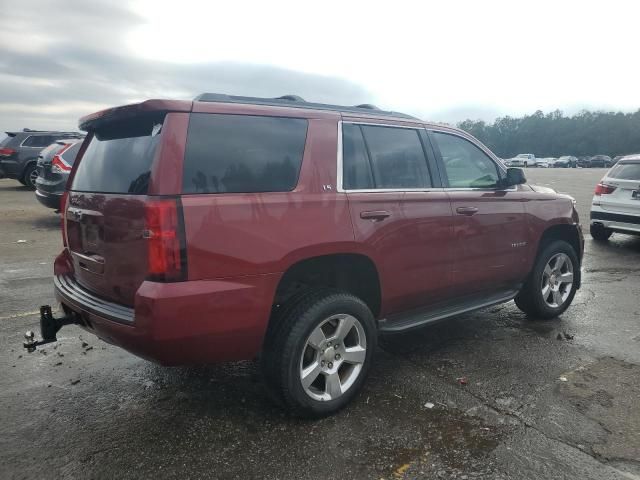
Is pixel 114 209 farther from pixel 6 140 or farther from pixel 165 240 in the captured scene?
pixel 6 140

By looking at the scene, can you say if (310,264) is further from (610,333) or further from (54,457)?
(610,333)

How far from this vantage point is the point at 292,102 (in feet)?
11.0

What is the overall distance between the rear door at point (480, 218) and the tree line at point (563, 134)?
92235mm

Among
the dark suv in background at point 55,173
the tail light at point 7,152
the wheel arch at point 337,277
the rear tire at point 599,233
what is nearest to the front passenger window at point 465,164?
the wheel arch at point 337,277

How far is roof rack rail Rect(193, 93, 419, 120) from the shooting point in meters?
2.97

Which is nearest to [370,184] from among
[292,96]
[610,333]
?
[292,96]

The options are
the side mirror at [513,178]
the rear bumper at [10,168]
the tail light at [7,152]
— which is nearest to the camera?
the side mirror at [513,178]

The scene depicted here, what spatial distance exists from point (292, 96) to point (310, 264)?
125 centimetres

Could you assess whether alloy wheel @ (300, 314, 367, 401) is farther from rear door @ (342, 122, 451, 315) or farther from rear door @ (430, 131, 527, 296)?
rear door @ (430, 131, 527, 296)

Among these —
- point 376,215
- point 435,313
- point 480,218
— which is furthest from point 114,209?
point 480,218

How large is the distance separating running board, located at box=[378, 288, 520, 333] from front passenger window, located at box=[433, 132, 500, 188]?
956 mm

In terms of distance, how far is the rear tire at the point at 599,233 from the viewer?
937 centimetres

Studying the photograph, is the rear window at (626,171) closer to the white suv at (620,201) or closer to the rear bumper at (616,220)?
the white suv at (620,201)

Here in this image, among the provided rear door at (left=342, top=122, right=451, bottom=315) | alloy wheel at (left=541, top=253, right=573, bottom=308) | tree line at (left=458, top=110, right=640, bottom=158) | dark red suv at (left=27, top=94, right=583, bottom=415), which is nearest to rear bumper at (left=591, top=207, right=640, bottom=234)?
alloy wheel at (left=541, top=253, right=573, bottom=308)
